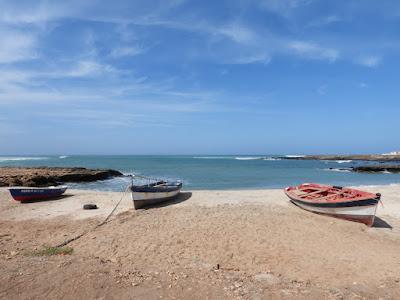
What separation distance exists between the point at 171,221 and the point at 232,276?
642cm

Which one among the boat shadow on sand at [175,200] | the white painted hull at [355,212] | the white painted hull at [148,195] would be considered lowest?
the boat shadow on sand at [175,200]

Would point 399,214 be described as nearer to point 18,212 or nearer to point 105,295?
point 105,295

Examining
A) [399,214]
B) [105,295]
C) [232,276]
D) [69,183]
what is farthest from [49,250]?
[69,183]

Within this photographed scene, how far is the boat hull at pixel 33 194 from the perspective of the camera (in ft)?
59.2

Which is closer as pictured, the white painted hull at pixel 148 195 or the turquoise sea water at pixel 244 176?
the white painted hull at pixel 148 195

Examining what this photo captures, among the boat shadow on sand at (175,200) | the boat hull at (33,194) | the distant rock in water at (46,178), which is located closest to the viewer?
the boat shadow on sand at (175,200)

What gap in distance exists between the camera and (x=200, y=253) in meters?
9.25

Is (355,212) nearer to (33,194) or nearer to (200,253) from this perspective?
(200,253)

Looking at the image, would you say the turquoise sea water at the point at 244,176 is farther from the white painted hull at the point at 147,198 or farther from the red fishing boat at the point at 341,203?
the red fishing boat at the point at 341,203

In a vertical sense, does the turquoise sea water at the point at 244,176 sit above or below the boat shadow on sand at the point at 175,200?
below

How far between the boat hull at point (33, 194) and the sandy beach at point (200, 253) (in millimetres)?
763

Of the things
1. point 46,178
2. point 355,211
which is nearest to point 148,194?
point 355,211

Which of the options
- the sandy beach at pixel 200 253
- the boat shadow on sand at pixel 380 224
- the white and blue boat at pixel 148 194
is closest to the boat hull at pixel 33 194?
the sandy beach at pixel 200 253

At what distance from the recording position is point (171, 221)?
43.0ft
